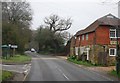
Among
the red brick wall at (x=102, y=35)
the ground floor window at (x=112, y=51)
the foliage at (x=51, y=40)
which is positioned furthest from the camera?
the foliage at (x=51, y=40)

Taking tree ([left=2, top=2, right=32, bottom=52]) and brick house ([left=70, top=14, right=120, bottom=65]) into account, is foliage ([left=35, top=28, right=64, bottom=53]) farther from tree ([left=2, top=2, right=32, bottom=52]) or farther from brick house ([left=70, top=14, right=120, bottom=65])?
brick house ([left=70, top=14, right=120, bottom=65])

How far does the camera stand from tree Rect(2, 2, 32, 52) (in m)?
69.8

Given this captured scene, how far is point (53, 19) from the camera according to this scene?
109 m

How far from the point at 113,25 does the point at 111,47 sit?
139 inches

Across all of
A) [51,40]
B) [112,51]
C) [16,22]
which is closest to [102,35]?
[112,51]

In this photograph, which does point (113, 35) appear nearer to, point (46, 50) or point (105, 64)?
point (105, 64)

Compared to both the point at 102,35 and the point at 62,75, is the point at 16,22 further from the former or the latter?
the point at 62,75

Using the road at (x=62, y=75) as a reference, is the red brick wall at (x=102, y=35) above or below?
above

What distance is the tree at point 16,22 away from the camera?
229 ft

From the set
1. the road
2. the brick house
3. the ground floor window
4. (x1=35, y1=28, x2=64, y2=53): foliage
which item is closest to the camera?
the road

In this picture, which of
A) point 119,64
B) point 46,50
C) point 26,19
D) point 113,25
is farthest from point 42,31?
point 119,64

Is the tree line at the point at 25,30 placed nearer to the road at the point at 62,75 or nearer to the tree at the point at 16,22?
the tree at the point at 16,22

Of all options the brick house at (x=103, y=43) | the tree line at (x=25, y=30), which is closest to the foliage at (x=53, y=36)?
the tree line at (x=25, y=30)

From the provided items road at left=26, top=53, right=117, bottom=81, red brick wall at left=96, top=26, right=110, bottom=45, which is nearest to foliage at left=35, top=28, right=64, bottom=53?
red brick wall at left=96, top=26, right=110, bottom=45
